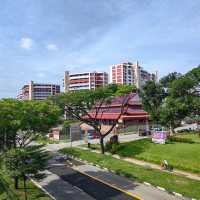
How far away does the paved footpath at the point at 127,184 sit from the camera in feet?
69.0

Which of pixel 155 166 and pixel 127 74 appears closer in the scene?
pixel 155 166

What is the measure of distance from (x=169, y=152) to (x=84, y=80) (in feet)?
413

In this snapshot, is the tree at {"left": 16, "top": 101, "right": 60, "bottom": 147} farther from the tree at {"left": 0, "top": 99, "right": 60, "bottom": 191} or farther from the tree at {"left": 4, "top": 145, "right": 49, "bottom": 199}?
the tree at {"left": 4, "top": 145, "right": 49, "bottom": 199}

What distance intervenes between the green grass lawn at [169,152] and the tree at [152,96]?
38.0ft

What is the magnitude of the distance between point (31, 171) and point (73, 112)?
19046 millimetres

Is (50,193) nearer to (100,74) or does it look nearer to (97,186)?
(97,186)

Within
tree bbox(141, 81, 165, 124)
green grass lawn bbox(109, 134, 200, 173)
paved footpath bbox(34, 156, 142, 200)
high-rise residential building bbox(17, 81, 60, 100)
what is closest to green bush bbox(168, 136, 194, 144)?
green grass lawn bbox(109, 134, 200, 173)

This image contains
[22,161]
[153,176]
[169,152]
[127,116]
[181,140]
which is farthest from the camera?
[127,116]

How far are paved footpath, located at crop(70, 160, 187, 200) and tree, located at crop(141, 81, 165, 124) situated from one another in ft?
66.4

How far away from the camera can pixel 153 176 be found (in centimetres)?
2547

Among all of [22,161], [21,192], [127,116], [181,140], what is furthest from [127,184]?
[127,116]

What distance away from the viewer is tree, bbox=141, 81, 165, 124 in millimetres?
49000

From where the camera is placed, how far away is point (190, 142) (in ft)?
116

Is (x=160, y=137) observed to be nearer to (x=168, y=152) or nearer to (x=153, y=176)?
(x=168, y=152)
